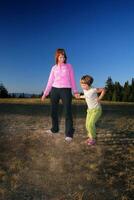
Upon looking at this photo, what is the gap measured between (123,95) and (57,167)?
31608 mm

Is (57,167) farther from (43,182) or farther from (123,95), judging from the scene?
(123,95)

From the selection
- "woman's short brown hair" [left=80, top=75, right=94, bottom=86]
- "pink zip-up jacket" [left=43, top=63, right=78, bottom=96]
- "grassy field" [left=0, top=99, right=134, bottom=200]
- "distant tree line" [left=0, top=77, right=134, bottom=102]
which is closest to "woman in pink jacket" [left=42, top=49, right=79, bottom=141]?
"pink zip-up jacket" [left=43, top=63, right=78, bottom=96]

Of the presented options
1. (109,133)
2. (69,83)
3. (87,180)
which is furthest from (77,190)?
(109,133)

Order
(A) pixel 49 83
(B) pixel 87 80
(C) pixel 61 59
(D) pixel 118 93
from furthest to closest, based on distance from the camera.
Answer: (D) pixel 118 93, (A) pixel 49 83, (C) pixel 61 59, (B) pixel 87 80

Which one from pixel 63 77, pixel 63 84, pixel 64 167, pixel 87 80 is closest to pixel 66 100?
pixel 63 84

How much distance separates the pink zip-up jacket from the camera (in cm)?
997

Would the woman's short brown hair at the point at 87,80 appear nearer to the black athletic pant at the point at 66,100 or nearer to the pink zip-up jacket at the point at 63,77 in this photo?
the pink zip-up jacket at the point at 63,77

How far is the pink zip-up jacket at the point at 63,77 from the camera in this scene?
32.7 ft

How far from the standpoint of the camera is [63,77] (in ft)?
32.9

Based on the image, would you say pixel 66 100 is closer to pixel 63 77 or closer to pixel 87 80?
pixel 63 77

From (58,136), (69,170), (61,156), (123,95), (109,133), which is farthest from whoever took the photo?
(123,95)

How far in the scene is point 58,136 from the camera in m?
11.2

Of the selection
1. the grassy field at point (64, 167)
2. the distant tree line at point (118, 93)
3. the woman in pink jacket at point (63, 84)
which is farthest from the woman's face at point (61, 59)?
the distant tree line at point (118, 93)

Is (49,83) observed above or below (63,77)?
below
